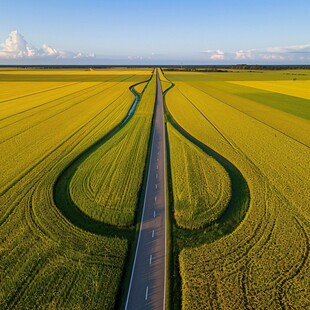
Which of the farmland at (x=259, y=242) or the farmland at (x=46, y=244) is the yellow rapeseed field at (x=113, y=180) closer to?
the farmland at (x=46, y=244)

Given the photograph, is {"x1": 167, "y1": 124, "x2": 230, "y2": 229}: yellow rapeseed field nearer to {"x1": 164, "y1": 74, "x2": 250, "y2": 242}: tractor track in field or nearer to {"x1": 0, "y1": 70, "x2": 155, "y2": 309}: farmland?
{"x1": 164, "y1": 74, "x2": 250, "y2": 242}: tractor track in field

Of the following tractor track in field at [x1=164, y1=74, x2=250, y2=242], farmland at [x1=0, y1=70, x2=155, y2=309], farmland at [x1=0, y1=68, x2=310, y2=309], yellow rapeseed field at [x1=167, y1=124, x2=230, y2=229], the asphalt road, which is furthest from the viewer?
tractor track in field at [x1=164, y1=74, x2=250, y2=242]

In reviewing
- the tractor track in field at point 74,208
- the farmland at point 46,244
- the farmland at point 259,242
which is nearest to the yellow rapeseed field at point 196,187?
the farmland at point 259,242

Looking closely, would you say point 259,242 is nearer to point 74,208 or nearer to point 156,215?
point 156,215

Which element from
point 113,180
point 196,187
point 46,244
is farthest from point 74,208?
point 196,187

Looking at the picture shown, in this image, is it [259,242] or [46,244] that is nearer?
[46,244]

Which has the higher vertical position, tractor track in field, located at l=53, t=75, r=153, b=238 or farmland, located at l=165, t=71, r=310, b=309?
farmland, located at l=165, t=71, r=310, b=309

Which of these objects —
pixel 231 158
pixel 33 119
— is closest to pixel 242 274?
pixel 231 158

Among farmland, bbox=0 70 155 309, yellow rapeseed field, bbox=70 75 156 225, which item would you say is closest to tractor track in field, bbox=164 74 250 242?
yellow rapeseed field, bbox=70 75 156 225
